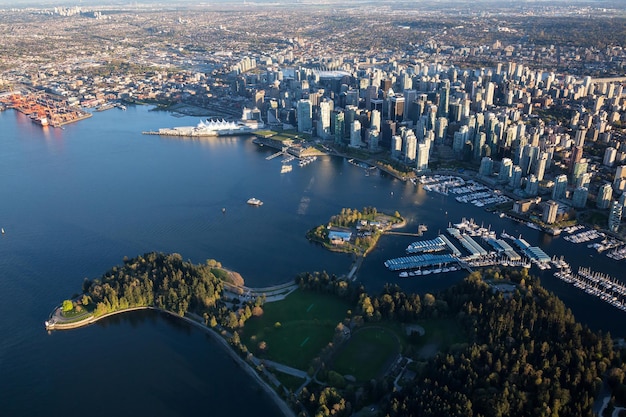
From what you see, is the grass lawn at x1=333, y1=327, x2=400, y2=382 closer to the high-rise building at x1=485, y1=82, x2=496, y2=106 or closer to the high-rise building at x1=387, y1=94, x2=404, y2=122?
the high-rise building at x1=387, y1=94, x2=404, y2=122

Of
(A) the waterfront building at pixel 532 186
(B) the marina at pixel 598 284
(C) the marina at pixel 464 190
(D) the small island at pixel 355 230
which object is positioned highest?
(A) the waterfront building at pixel 532 186

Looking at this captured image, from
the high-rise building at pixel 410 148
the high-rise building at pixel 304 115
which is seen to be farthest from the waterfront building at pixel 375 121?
the high-rise building at pixel 304 115

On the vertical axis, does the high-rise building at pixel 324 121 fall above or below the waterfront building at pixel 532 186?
above

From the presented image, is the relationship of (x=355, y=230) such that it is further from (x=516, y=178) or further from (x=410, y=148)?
(x=410, y=148)

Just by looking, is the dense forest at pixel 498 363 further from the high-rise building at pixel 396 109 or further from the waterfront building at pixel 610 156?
the high-rise building at pixel 396 109

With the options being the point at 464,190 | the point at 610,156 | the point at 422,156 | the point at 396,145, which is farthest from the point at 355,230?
the point at 610,156

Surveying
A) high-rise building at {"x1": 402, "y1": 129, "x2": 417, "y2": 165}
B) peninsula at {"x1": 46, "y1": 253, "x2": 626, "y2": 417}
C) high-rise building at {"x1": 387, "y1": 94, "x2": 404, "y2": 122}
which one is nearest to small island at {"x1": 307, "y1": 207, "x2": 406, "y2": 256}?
peninsula at {"x1": 46, "y1": 253, "x2": 626, "y2": 417}
